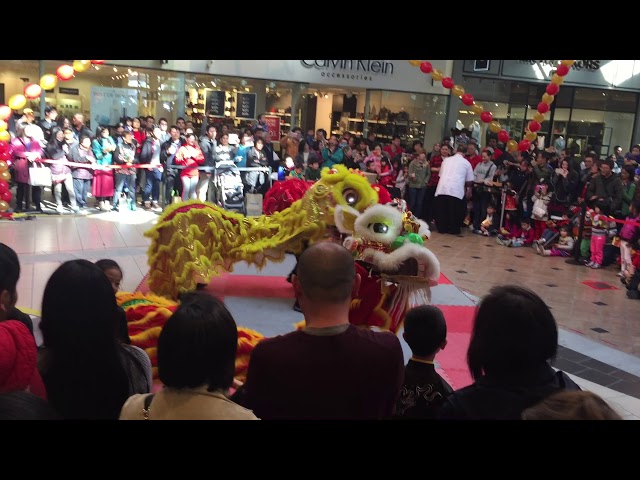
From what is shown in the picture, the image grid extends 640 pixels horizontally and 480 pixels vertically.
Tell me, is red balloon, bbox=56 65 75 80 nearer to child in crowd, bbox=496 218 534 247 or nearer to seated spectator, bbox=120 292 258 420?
child in crowd, bbox=496 218 534 247

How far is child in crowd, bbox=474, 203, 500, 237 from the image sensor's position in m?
10.9

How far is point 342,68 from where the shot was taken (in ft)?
50.3

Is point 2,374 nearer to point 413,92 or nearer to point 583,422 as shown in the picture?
point 583,422

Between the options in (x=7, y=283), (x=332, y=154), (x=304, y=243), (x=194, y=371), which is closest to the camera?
(x=194, y=371)

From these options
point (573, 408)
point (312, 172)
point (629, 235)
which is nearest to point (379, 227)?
point (573, 408)

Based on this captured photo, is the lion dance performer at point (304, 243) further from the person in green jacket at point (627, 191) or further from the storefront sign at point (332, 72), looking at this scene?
the storefront sign at point (332, 72)

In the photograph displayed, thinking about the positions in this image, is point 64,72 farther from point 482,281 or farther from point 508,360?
point 508,360

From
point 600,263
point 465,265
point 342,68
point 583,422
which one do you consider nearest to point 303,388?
point 583,422

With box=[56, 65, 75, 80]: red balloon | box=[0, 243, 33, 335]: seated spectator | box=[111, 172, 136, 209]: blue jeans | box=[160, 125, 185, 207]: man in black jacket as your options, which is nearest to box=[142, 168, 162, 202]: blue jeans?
box=[160, 125, 185, 207]: man in black jacket

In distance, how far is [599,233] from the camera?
8.98 meters

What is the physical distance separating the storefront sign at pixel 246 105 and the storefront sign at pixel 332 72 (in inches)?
15.0

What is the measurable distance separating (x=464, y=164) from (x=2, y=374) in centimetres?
978

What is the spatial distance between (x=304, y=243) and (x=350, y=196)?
0.63 m

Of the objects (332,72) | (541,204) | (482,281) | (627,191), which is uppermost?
(332,72)
